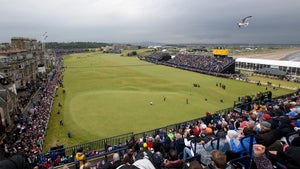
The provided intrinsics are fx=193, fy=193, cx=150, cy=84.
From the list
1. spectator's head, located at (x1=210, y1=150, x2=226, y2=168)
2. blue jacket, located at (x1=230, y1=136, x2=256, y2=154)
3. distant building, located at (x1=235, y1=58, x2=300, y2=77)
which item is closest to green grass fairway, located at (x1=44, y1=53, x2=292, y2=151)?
blue jacket, located at (x1=230, y1=136, x2=256, y2=154)

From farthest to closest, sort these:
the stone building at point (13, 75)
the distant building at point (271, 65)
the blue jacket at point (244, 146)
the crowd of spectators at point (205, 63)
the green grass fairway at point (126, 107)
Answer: the crowd of spectators at point (205, 63), the distant building at point (271, 65), the stone building at point (13, 75), the green grass fairway at point (126, 107), the blue jacket at point (244, 146)

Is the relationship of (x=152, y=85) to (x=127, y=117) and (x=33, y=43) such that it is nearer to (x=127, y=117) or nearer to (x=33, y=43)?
(x=127, y=117)

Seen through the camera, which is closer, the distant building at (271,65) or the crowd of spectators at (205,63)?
the distant building at (271,65)

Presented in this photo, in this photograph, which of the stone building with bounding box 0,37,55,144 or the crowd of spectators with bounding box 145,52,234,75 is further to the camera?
the crowd of spectators with bounding box 145,52,234,75

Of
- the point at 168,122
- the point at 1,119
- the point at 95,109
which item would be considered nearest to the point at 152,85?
the point at 95,109

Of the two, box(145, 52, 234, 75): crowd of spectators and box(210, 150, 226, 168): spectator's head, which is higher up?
box(210, 150, 226, 168): spectator's head

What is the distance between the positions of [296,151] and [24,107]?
97.2 ft

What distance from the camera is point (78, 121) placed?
67.4ft

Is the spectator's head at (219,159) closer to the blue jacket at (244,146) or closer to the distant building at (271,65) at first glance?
the blue jacket at (244,146)

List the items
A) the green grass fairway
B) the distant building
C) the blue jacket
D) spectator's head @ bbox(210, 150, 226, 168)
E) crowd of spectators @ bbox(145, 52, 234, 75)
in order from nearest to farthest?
1. spectator's head @ bbox(210, 150, 226, 168)
2. the blue jacket
3. the green grass fairway
4. the distant building
5. crowd of spectators @ bbox(145, 52, 234, 75)

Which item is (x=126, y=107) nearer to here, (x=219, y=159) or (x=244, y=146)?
(x=244, y=146)

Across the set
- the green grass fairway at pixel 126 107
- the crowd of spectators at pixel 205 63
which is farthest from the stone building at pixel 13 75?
the crowd of spectators at pixel 205 63

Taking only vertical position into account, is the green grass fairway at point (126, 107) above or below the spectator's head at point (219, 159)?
below

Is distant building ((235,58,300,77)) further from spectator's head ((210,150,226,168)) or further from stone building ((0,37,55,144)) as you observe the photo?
stone building ((0,37,55,144))
